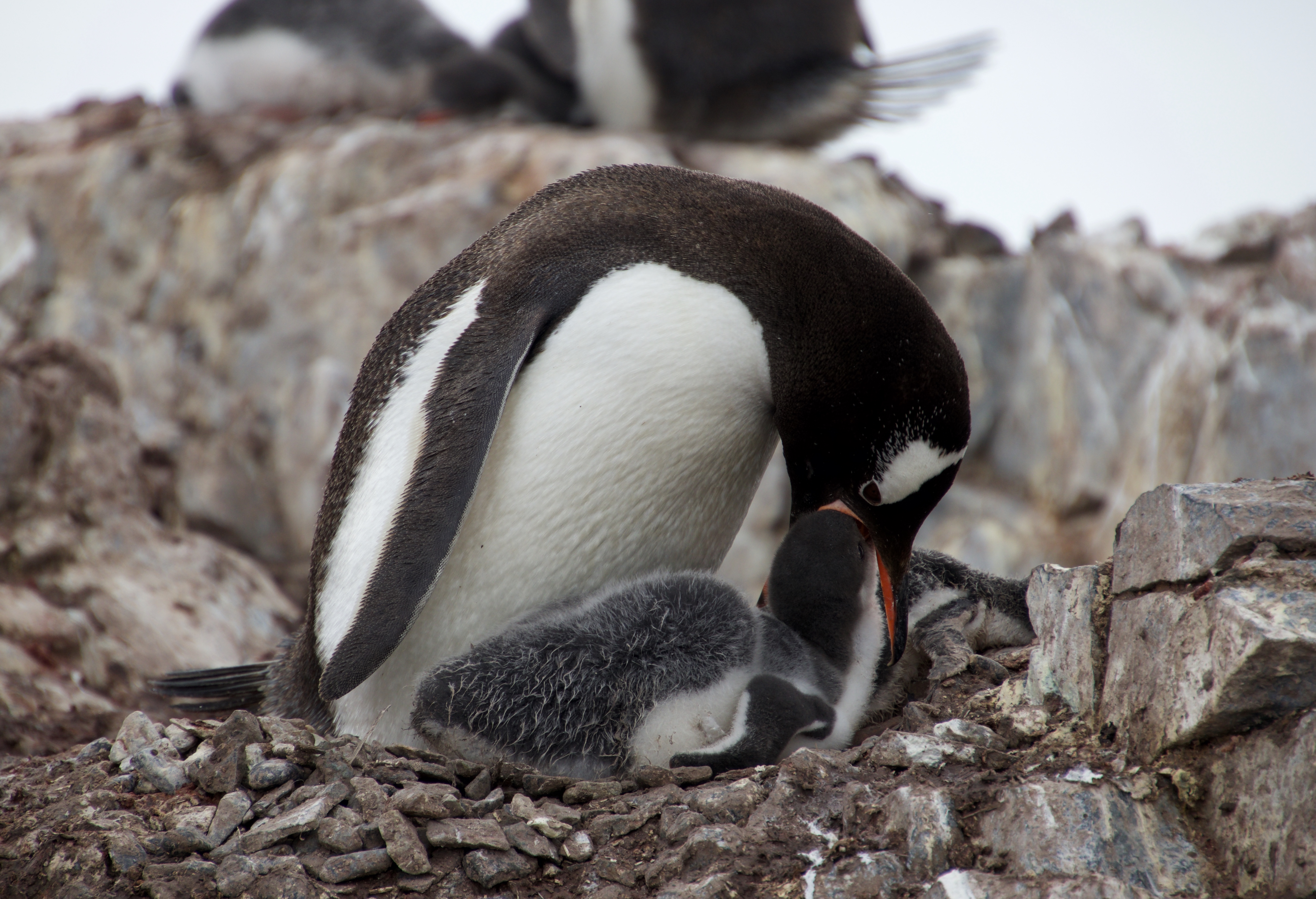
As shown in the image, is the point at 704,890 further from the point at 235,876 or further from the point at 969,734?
the point at 235,876

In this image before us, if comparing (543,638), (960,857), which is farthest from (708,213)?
(960,857)

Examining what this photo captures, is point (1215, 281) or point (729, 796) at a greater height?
point (729, 796)

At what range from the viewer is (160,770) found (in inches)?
60.6

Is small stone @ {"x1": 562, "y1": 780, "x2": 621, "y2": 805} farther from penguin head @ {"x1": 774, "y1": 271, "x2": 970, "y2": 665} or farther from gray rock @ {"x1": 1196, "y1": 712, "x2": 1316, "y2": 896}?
gray rock @ {"x1": 1196, "y1": 712, "x2": 1316, "y2": 896}

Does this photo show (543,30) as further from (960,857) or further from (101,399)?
(960,857)

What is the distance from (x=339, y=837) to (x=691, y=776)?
1.52 ft

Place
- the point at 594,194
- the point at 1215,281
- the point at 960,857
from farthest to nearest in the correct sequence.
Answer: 1. the point at 1215,281
2. the point at 594,194
3. the point at 960,857

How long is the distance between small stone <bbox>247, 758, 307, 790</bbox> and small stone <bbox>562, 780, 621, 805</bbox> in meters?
0.38

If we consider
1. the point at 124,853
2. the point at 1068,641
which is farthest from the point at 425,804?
the point at 1068,641

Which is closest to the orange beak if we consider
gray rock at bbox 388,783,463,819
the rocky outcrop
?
gray rock at bbox 388,783,463,819

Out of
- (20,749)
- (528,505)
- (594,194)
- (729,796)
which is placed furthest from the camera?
(20,749)

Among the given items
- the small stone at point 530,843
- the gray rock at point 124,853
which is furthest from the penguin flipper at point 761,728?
the gray rock at point 124,853

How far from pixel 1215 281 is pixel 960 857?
13.7 feet

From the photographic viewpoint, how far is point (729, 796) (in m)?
1.35
